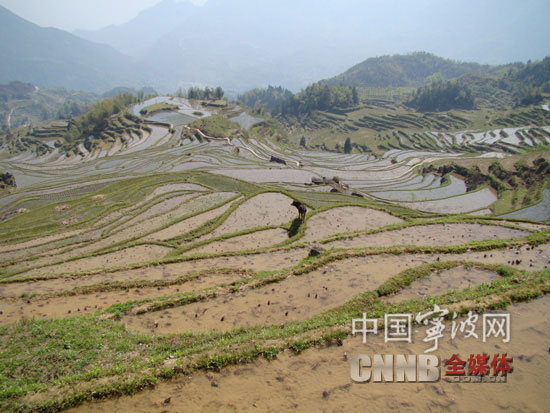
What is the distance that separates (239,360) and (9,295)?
35.4 feet

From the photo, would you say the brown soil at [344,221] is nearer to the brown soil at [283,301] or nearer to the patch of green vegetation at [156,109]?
the brown soil at [283,301]

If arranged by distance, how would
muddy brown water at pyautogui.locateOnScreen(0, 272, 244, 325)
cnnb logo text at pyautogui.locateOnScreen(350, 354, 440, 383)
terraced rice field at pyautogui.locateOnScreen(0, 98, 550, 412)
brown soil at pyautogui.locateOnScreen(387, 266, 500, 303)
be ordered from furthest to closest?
brown soil at pyautogui.locateOnScreen(387, 266, 500, 303) < muddy brown water at pyautogui.locateOnScreen(0, 272, 244, 325) < cnnb logo text at pyautogui.locateOnScreen(350, 354, 440, 383) < terraced rice field at pyautogui.locateOnScreen(0, 98, 550, 412)

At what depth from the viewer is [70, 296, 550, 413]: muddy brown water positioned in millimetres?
5516

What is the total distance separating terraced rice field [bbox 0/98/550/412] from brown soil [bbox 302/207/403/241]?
158 millimetres

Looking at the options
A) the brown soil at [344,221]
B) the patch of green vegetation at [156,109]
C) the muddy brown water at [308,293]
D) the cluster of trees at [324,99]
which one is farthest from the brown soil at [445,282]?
the cluster of trees at [324,99]

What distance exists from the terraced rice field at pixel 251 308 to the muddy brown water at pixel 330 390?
0.03 m

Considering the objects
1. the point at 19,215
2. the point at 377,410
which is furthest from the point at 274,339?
the point at 19,215

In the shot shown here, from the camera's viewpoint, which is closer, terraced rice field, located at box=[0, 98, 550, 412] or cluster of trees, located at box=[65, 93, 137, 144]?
terraced rice field, located at box=[0, 98, 550, 412]

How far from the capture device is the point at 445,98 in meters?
141

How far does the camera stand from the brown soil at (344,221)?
19.2 metres

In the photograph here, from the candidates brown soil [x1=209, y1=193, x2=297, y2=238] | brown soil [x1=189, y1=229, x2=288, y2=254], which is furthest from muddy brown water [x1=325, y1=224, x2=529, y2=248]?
brown soil [x1=209, y1=193, x2=297, y2=238]

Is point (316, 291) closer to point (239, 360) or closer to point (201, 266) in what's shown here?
point (239, 360)

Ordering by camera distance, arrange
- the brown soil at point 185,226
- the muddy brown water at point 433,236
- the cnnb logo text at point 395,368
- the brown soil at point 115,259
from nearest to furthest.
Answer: the cnnb logo text at point 395,368 → the muddy brown water at point 433,236 → the brown soil at point 115,259 → the brown soil at point 185,226

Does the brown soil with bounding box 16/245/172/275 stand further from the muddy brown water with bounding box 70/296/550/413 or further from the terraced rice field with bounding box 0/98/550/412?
the muddy brown water with bounding box 70/296/550/413
